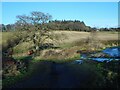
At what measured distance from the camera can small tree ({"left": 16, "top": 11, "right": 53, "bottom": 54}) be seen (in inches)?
1718

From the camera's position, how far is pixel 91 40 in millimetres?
58812

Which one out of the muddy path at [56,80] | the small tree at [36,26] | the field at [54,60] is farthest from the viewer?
the small tree at [36,26]

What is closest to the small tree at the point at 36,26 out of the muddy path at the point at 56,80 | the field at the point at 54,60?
the field at the point at 54,60

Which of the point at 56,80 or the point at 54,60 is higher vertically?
the point at 54,60

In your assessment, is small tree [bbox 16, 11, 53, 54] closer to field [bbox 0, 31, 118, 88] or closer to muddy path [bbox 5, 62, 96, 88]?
field [bbox 0, 31, 118, 88]

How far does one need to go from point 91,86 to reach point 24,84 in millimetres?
6345

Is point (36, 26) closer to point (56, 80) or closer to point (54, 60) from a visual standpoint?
point (54, 60)

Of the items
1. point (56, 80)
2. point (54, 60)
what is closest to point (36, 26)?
point (54, 60)

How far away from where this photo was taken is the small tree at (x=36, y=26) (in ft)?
143

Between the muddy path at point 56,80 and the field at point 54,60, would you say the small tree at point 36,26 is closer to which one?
the field at point 54,60

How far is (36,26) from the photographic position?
4459 cm

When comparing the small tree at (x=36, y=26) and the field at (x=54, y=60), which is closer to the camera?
the field at (x=54, y=60)

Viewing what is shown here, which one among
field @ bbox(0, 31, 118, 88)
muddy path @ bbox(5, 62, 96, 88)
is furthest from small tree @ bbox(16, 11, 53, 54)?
muddy path @ bbox(5, 62, 96, 88)

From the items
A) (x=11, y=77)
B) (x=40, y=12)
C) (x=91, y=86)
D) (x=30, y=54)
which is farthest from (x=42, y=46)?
(x=91, y=86)
